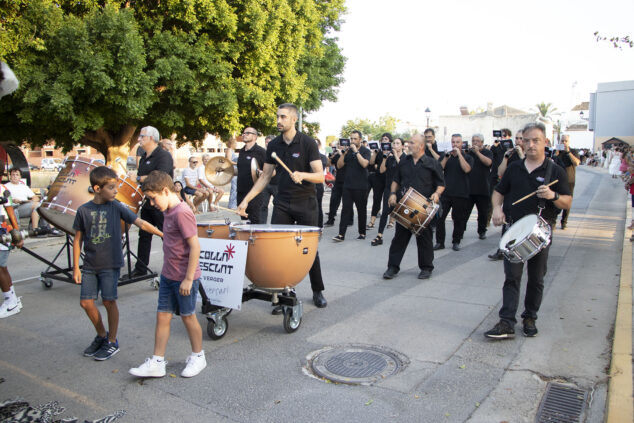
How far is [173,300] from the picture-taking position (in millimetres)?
4203

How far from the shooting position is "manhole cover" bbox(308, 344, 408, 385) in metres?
4.18

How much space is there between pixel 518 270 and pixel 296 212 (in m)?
2.33

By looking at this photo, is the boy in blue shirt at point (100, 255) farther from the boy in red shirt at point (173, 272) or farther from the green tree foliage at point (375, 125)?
Answer: the green tree foliage at point (375, 125)

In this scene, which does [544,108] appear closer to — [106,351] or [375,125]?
[375,125]

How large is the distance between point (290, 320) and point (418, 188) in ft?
10.9

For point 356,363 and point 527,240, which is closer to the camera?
point 356,363

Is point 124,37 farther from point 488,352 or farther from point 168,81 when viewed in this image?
point 488,352

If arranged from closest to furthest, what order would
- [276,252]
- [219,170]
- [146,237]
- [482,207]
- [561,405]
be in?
[561,405], [276,252], [146,237], [482,207], [219,170]

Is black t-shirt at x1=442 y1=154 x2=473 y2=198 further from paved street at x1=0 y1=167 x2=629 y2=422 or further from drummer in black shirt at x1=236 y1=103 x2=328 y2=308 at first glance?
drummer in black shirt at x1=236 y1=103 x2=328 y2=308

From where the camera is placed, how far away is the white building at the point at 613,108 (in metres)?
44.1

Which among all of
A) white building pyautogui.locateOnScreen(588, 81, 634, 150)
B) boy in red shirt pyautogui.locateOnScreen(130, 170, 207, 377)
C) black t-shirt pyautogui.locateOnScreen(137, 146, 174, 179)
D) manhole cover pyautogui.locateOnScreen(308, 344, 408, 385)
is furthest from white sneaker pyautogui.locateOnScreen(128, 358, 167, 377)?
white building pyautogui.locateOnScreen(588, 81, 634, 150)

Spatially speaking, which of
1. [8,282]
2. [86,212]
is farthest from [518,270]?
[8,282]

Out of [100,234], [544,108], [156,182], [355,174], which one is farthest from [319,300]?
[544,108]

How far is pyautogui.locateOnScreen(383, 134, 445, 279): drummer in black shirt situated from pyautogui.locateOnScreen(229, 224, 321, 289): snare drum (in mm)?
2655
